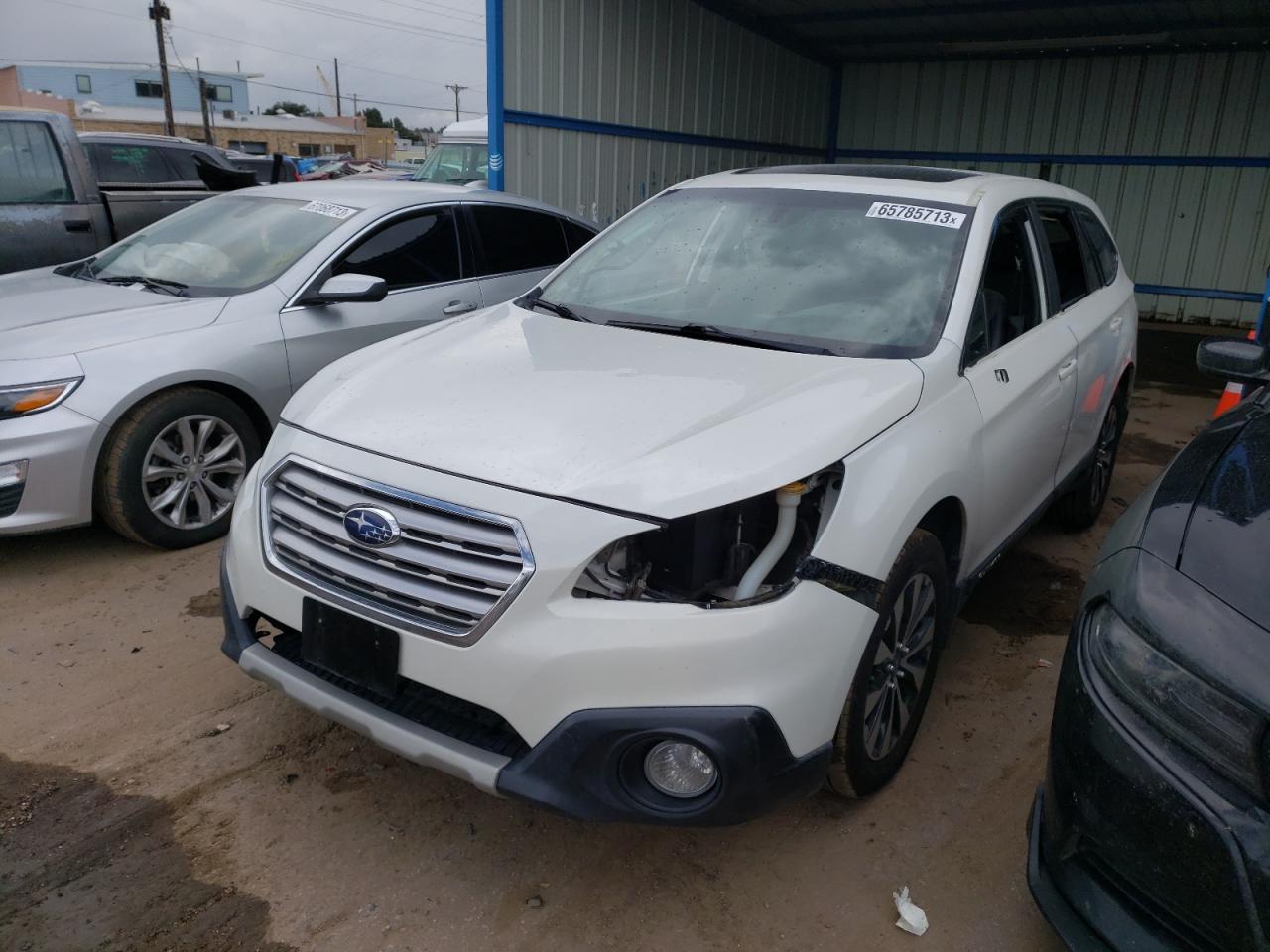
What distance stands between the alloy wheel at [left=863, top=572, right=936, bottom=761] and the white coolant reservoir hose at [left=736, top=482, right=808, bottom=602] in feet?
1.19

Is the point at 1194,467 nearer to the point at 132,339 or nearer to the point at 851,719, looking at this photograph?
the point at 851,719

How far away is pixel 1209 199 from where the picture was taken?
38.5 feet

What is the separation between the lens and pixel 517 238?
5633 millimetres

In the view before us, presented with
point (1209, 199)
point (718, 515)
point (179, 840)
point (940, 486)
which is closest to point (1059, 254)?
point (940, 486)

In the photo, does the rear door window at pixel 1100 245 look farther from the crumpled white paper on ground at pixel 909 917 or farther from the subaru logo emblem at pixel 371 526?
the subaru logo emblem at pixel 371 526

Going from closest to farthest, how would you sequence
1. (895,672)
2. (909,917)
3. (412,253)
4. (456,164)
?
(909,917), (895,672), (412,253), (456,164)

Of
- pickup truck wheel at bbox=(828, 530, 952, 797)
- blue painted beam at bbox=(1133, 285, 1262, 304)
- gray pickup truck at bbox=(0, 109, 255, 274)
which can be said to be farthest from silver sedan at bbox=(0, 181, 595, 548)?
blue painted beam at bbox=(1133, 285, 1262, 304)

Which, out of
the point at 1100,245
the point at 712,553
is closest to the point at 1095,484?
the point at 1100,245

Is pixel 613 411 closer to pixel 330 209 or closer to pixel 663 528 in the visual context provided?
pixel 663 528

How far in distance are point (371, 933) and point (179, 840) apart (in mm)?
660

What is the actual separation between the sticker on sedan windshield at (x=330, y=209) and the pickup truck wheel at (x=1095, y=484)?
3.75 metres

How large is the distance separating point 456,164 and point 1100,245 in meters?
11.2

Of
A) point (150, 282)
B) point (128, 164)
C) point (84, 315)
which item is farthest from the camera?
point (128, 164)

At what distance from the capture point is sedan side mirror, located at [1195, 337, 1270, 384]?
2.98 metres
